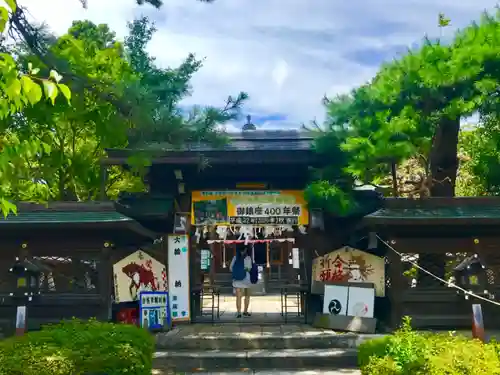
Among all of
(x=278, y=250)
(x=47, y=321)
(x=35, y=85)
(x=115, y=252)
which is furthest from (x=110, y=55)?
(x=35, y=85)

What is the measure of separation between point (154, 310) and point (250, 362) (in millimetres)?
3059

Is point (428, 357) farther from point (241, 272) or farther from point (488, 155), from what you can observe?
point (488, 155)

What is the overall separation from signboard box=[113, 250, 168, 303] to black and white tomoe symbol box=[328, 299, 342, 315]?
12.9ft

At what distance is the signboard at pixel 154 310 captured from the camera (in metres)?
12.4

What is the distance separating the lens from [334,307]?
12773mm

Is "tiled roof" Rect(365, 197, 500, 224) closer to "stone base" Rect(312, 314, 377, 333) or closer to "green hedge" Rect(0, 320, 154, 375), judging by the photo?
"stone base" Rect(312, 314, 377, 333)

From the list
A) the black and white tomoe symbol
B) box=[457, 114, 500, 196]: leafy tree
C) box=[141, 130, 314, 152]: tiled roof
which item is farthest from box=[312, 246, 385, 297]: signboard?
box=[457, 114, 500, 196]: leafy tree

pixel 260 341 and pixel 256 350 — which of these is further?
pixel 260 341

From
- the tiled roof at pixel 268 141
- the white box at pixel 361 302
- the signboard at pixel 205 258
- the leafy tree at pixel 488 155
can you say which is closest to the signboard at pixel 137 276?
the tiled roof at pixel 268 141

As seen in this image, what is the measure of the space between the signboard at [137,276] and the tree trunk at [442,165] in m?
6.32

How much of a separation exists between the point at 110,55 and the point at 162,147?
10876 millimetres

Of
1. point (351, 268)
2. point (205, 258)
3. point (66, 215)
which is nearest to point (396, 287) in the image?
point (351, 268)

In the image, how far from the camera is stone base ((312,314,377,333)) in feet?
40.1

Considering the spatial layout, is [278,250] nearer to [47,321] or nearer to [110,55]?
[110,55]
